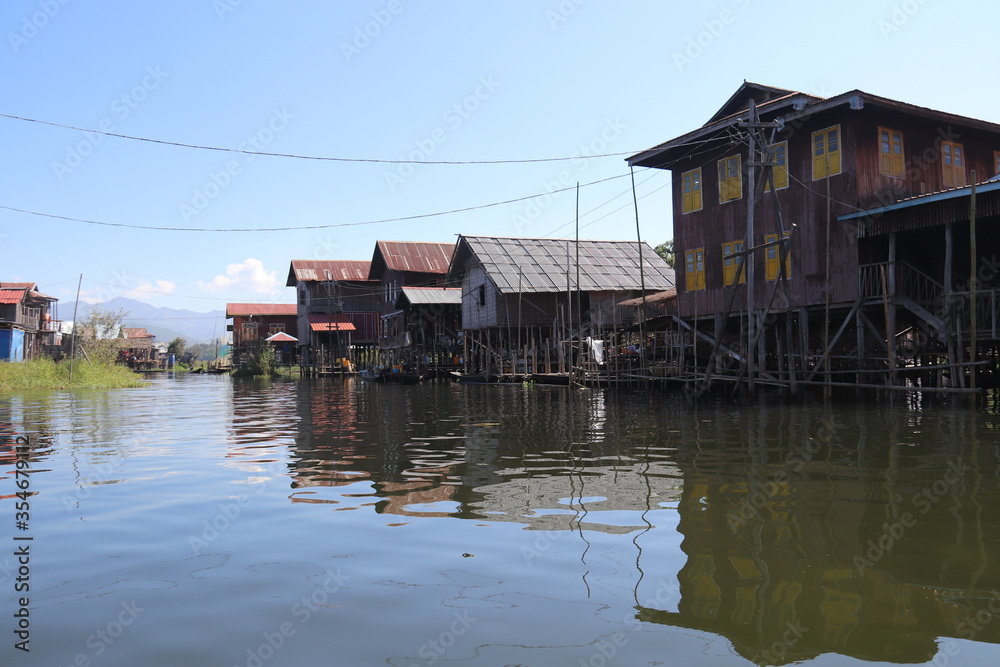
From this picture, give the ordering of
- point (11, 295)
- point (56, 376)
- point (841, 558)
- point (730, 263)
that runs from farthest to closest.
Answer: point (11, 295) → point (56, 376) → point (730, 263) → point (841, 558)

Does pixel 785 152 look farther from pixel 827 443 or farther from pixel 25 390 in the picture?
pixel 25 390

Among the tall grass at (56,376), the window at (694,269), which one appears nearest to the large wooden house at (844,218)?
the window at (694,269)

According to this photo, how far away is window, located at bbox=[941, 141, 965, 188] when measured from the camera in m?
19.9

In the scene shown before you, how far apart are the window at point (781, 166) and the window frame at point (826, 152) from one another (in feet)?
2.68

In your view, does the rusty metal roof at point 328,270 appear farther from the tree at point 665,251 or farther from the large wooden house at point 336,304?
the tree at point 665,251

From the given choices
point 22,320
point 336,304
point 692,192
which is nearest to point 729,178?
point 692,192

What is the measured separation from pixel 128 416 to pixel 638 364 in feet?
56.7

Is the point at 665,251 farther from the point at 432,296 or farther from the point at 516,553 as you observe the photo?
the point at 516,553

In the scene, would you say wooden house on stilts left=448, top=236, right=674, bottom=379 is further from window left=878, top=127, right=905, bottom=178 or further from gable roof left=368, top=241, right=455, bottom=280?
window left=878, top=127, right=905, bottom=178

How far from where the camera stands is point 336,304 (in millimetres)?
55562

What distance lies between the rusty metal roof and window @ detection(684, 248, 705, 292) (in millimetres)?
36552

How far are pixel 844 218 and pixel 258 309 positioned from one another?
5784cm

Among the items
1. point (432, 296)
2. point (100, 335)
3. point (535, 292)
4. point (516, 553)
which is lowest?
point (516, 553)

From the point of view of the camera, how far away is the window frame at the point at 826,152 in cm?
1866
